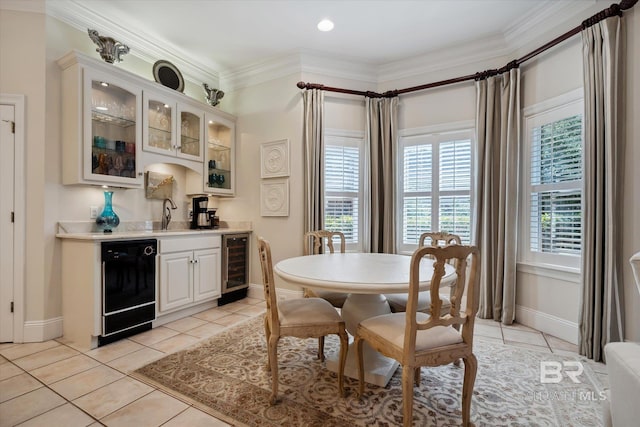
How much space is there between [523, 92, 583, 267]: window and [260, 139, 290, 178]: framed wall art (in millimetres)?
2668

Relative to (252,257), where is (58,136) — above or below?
above

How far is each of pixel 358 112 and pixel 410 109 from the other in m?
0.67

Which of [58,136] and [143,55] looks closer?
[58,136]

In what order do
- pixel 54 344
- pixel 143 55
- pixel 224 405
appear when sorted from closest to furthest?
pixel 224 405 → pixel 54 344 → pixel 143 55

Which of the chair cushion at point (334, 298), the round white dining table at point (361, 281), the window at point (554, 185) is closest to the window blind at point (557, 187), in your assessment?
the window at point (554, 185)

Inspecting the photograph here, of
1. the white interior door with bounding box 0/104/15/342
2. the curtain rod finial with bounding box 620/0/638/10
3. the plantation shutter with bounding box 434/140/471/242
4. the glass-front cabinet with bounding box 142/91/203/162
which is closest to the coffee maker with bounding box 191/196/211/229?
the glass-front cabinet with bounding box 142/91/203/162

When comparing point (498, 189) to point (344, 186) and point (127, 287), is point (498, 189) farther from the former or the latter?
point (127, 287)

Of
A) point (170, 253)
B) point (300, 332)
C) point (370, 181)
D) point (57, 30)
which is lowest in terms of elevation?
point (300, 332)

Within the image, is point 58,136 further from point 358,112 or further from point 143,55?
point 358,112

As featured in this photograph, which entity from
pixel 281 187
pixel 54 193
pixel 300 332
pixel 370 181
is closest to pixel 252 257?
pixel 281 187

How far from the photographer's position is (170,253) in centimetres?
295

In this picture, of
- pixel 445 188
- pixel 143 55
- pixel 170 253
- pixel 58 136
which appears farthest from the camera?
pixel 445 188

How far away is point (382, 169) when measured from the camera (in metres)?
A: 3.79

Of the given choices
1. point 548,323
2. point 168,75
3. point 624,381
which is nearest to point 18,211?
point 168,75
